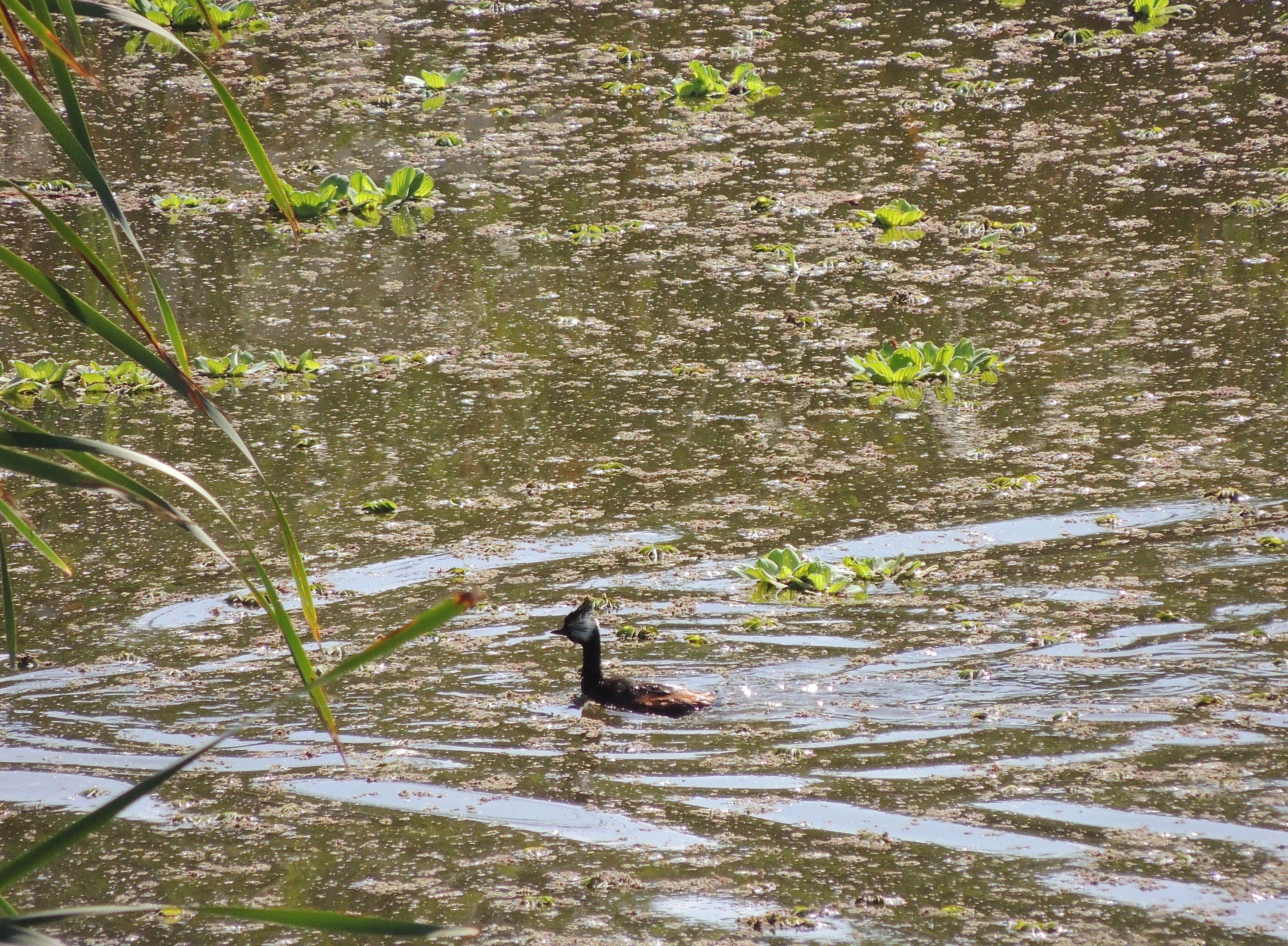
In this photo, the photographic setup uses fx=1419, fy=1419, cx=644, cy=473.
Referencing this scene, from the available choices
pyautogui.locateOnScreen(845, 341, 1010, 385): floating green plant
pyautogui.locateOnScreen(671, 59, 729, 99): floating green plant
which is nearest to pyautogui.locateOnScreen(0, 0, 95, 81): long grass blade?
pyautogui.locateOnScreen(845, 341, 1010, 385): floating green plant

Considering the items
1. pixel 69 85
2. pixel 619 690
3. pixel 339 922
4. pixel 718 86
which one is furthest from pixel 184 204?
pixel 339 922

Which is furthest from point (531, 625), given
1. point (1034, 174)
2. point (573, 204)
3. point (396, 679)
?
point (1034, 174)

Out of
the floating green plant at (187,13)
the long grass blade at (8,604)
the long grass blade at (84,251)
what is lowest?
the long grass blade at (8,604)

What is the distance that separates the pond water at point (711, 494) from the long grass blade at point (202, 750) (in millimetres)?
2125

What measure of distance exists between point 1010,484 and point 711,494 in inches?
51.8

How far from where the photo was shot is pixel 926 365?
722 cm

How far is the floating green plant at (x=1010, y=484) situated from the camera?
6.24m

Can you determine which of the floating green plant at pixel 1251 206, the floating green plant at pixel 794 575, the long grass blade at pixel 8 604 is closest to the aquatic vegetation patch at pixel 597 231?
the floating green plant at pixel 1251 206

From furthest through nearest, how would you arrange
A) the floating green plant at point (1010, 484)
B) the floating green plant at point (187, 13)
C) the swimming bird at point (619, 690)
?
the floating green plant at point (187, 13) → the floating green plant at point (1010, 484) → the swimming bird at point (619, 690)

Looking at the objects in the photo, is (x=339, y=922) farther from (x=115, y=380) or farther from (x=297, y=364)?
(x=115, y=380)

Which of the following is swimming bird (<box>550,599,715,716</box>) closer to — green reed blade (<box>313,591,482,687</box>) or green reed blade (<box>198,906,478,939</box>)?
green reed blade (<box>198,906,478,939</box>)

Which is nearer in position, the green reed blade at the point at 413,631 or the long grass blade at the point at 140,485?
the green reed blade at the point at 413,631

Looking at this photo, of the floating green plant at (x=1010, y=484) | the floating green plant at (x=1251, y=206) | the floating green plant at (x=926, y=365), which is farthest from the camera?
the floating green plant at (x=1251, y=206)

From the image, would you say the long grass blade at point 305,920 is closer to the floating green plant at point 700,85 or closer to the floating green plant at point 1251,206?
the floating green plant at point 1251,206
